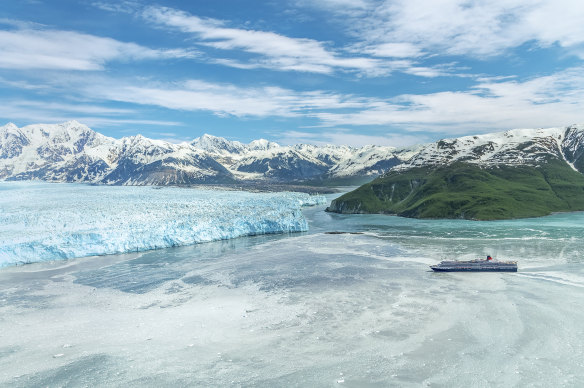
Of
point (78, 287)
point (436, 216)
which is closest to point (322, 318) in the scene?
point (78, 287)

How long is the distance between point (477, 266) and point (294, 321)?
3798cm

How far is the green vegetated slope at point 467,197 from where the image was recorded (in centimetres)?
14962

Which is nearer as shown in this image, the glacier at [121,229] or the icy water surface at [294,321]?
the icy water surface at [294,321]

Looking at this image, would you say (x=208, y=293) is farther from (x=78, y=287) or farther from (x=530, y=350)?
(x=530, y=350)

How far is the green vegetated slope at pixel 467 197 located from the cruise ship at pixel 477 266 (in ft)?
268

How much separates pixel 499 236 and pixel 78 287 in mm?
95260

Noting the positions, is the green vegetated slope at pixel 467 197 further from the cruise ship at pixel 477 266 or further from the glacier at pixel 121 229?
the cruise ship at pixel 477 266

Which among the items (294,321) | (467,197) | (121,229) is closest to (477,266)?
(294,321)

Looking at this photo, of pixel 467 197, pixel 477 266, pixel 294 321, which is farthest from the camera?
pixel 467 197

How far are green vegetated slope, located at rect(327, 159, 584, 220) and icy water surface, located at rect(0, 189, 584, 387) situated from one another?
231 feet

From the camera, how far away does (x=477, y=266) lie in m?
65.8

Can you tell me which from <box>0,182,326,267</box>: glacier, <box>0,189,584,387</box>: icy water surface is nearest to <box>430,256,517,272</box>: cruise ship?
<box>0,189,584,387</box>: icy water surface

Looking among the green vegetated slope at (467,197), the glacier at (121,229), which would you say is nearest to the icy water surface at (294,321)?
the glacier at (121,229)

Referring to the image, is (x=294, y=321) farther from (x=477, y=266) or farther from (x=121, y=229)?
(x=121, y=229)
